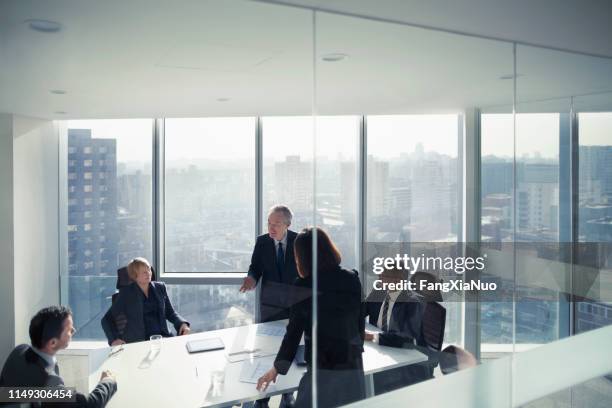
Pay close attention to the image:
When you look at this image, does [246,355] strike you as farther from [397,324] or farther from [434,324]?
[434,324]

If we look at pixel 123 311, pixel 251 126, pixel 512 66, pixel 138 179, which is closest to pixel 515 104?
pixel 512 66

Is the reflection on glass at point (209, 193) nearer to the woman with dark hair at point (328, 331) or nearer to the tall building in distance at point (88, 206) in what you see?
the woman with dark hair at point (328, 331)

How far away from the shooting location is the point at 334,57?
2.57 meters

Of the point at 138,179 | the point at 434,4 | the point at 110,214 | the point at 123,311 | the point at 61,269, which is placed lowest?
the point at 123,311

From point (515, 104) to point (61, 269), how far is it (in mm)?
2993

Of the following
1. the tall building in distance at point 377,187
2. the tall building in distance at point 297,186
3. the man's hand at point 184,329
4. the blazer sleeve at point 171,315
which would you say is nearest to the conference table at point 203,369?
the man's hand at point 184,329

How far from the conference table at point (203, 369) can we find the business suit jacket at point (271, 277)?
30 centimetres

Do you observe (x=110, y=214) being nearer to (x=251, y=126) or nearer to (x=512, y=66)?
(x=251, y=126)

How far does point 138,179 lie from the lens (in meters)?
4.65

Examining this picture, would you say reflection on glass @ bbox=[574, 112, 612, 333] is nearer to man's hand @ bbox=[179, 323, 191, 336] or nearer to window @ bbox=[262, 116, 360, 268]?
window @ bbox=[262, 116, 360, 268]

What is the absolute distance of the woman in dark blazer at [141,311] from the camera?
284 centimetres

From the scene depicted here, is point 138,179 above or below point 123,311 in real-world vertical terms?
above

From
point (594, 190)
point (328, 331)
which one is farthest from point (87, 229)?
point (594, 190)

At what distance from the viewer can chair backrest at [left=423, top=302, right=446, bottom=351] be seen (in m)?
3.03
